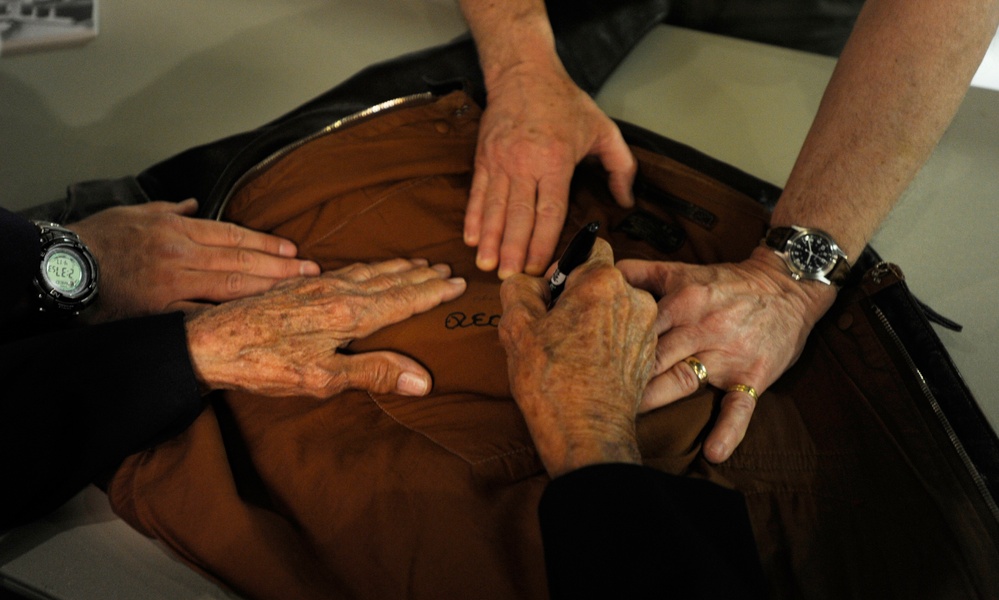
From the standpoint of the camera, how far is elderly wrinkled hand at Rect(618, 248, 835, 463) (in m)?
0.94

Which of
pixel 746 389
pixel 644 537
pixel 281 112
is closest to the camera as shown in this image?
pixel 644 537

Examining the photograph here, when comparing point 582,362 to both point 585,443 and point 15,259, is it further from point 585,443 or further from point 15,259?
point 15,259

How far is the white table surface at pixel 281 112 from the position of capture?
888 millimetres

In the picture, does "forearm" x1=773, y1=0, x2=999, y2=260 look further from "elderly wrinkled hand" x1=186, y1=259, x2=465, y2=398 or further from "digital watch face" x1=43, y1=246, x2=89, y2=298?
"digital watch face" x1=43, y1=246, x2=89, y2=298

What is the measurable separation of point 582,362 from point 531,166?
473 millimetres

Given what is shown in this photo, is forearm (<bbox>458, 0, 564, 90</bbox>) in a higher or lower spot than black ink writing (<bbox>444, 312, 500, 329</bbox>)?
higher

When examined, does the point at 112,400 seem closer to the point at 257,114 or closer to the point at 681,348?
the point at 681,348

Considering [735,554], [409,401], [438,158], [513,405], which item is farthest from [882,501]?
[438,158]

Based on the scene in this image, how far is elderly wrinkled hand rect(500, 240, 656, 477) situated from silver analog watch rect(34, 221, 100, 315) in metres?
0.67

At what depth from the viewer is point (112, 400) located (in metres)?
0.89

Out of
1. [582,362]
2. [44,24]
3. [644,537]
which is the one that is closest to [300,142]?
[582,362]

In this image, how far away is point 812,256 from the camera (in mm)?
1029

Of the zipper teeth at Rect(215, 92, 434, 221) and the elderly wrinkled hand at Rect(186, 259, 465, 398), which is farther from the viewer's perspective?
the zipper teeth at Rect(215, 92, 434, 221)

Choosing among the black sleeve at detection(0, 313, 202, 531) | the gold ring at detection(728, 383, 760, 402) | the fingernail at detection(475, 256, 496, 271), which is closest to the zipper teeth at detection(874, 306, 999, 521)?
the gold ring at detection(728, 383, 760, 402)
